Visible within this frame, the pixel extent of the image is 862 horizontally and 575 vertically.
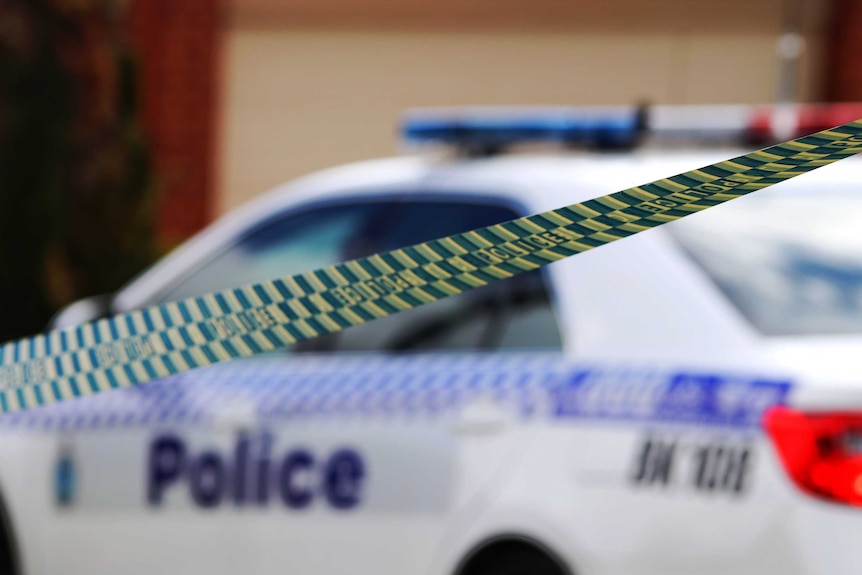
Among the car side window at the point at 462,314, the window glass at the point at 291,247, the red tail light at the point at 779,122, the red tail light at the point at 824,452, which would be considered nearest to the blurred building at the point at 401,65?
the red tail light at the point at 779,122

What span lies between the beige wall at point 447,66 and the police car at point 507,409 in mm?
7044

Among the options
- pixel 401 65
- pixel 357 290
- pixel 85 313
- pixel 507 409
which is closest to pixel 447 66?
pixel 401 65

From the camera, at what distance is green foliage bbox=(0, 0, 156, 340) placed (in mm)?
9609

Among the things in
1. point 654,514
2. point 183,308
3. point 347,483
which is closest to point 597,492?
point 654,514

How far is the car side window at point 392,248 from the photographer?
3.53 m

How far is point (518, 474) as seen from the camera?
327 cm

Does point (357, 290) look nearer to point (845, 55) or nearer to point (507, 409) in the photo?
point (507, 409)

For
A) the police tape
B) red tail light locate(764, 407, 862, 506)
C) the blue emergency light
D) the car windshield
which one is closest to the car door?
the blue emergency light

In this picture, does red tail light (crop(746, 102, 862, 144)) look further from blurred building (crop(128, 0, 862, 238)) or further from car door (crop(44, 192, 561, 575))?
blurred building (crop(128, 0, 862, 238))

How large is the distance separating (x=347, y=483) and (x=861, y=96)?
8298 millimetres

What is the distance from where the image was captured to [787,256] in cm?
327

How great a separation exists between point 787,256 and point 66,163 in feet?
23.9

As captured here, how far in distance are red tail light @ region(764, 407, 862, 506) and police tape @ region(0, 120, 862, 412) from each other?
99 centimetres

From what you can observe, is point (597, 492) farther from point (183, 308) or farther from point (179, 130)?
point (179, 130)
